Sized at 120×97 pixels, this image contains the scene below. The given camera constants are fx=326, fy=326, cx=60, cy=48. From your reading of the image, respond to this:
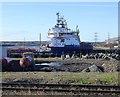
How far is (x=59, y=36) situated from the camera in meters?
70.6

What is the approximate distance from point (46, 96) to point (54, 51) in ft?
176

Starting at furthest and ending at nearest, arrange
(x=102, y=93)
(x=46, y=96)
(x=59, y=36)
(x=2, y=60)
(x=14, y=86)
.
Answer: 1. (x=59, y=36)
2. (x=2, y=60)
3. (x=14, y=86)
4. (x=102, y=93)
5. (x=46, y=96)

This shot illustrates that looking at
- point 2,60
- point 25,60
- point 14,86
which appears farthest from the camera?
point 25,60

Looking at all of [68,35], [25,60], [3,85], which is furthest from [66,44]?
[3,85]

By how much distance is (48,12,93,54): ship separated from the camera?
216 ft

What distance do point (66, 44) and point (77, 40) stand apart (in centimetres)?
275

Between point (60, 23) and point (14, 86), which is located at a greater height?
A: point (60, 23)

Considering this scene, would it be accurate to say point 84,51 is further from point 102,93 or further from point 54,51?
point 102,93

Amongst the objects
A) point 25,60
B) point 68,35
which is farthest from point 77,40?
point 25,60

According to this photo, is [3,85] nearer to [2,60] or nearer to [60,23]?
[2,60]

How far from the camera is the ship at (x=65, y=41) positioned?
65.8 m

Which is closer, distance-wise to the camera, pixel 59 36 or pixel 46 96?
pixel 46 96

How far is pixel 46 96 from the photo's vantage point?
40.4ft

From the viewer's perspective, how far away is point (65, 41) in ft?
226
